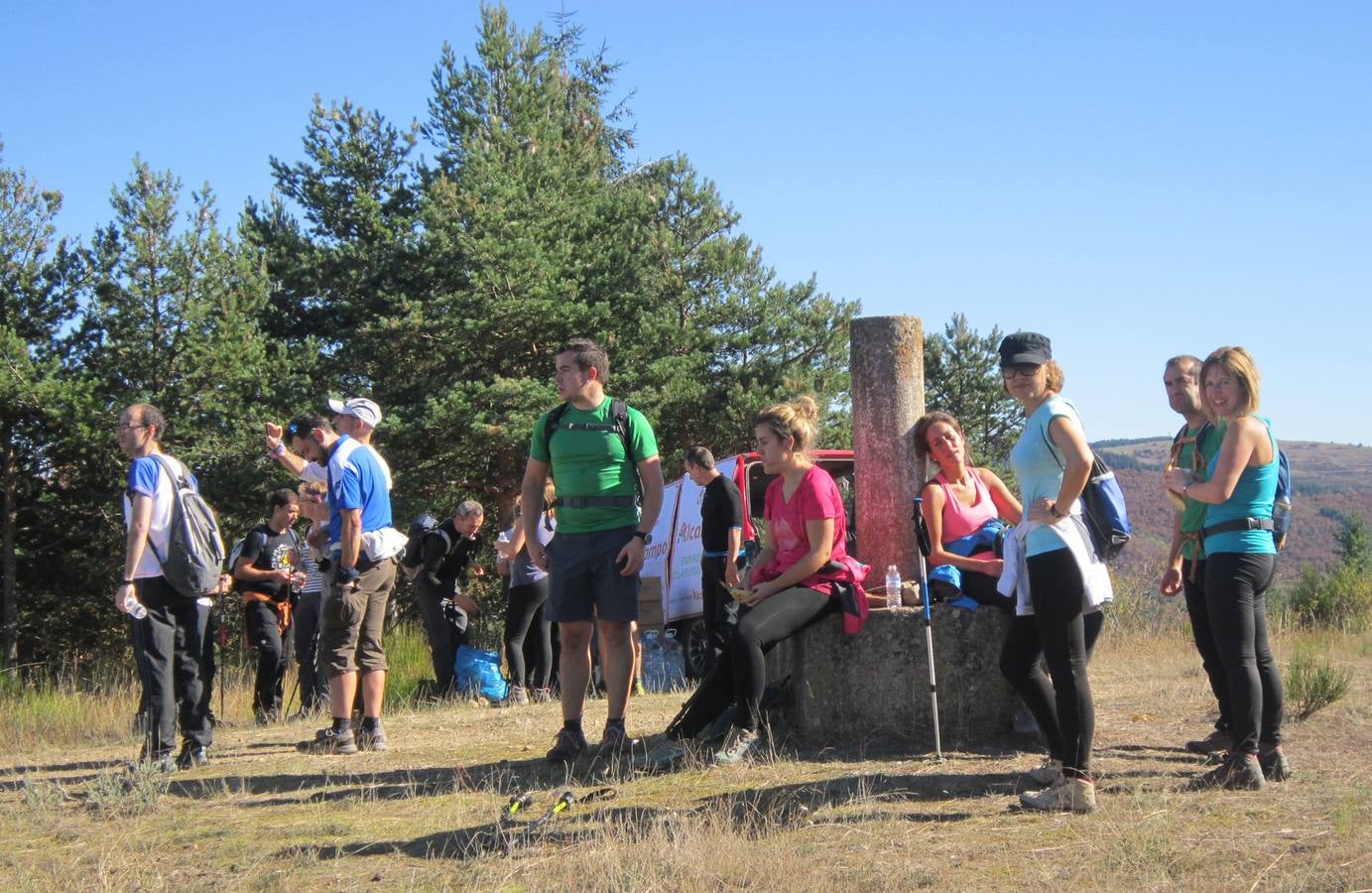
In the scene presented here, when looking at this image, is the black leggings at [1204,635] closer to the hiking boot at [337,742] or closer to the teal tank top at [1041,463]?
the teal tank top at [1041,463]

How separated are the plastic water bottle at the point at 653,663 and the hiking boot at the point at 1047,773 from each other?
6.18m

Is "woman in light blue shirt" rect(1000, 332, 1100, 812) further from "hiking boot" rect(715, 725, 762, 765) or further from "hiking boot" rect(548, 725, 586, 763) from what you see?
"hiking boot" rect(548, 725, 586, 763)

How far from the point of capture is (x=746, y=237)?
25.2 m

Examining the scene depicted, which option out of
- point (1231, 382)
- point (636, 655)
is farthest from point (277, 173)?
point (1231, 382)

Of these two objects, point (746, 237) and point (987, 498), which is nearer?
point (987, 498)

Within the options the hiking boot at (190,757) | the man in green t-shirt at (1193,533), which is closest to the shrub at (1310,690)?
the man in green t-shirt at (1193,533)

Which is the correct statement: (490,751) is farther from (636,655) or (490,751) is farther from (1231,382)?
(1231,382)

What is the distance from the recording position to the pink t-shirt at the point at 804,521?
20.2 feet

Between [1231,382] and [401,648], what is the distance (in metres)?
9.69

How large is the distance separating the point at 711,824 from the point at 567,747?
161 cm

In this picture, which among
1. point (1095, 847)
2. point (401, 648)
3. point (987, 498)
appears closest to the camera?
point (1095, 847)

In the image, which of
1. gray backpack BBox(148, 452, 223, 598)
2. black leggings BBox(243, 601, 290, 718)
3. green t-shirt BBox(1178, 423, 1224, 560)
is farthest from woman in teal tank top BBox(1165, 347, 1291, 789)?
black leggings BBox(243, 601, 290, 718)

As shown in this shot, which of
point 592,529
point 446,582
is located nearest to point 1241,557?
point 592,529

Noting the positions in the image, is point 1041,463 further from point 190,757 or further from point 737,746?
point 190,757
